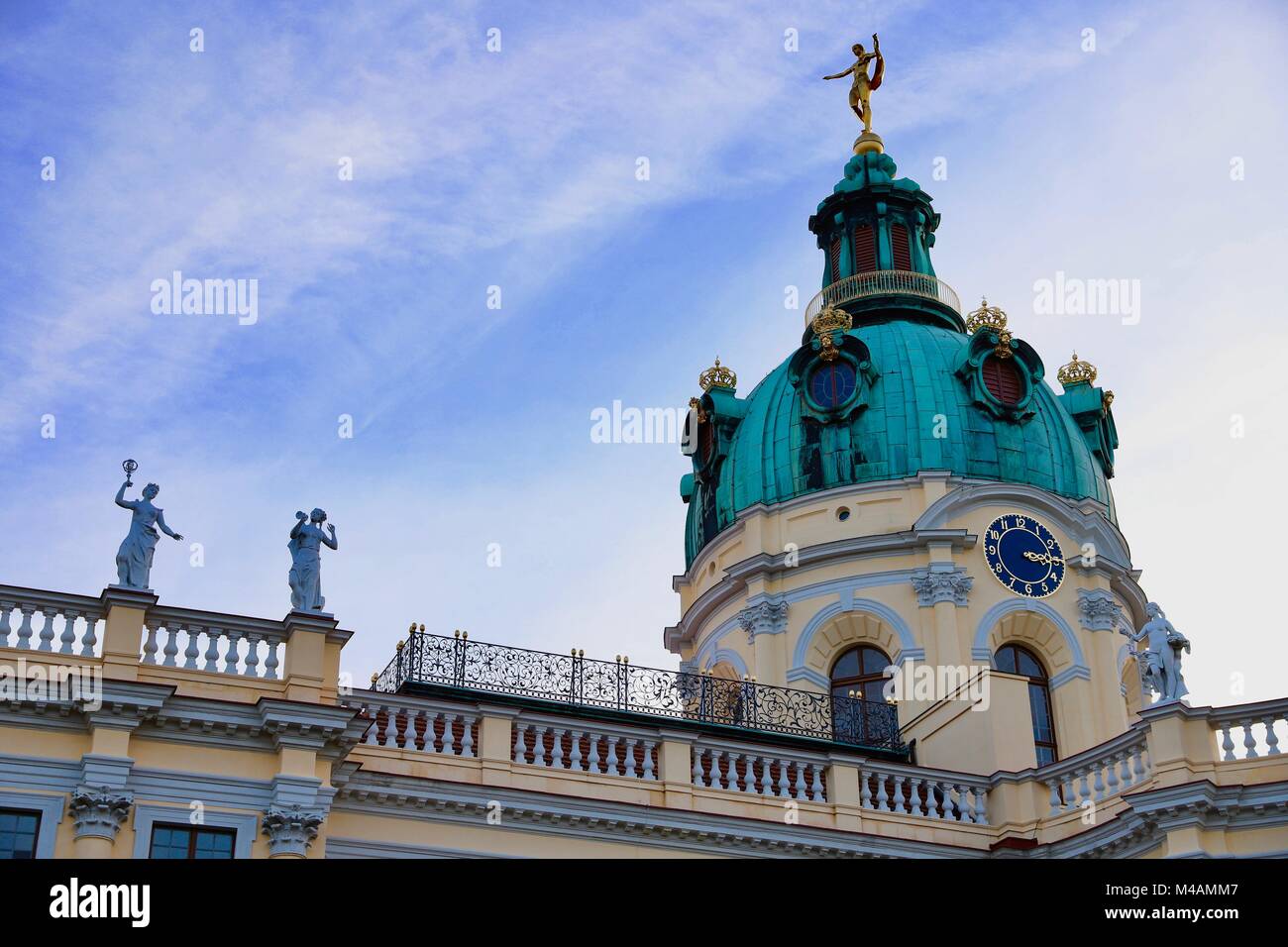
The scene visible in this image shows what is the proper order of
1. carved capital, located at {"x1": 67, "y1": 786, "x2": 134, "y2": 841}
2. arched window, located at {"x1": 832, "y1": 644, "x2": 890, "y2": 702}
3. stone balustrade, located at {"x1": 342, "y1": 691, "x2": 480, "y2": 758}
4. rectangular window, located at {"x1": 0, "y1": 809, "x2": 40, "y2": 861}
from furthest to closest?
1. arched window, located at {"x1": 832, "y1": 644, "x2": 890, "y2": 702}
2. stone balustrade, located at {"x1": 342, "y1": 691, "x2": 480, "y2": 758}
3. carved capital, located at {"x1": 67, "y1": 786, "x2": 134, "y2": 841}
4. rectangular window, located at {"x1": 0, "y1": 809, "x2": 40, "y2": 861}

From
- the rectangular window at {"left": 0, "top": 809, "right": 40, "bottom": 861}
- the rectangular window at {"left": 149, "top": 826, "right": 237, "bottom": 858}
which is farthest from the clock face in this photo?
the rectangular window at {"left": 0, "top": 809, "right": 40, "bottom": 861}

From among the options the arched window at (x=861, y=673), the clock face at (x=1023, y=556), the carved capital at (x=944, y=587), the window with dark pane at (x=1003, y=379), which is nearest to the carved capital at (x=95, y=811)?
the arched window at (x=861, y=673)

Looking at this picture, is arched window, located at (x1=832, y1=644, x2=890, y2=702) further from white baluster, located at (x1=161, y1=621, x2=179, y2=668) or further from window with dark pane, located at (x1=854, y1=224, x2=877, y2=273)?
white baluster, located at (x1=161, y1=621, x2=179, y2=668)

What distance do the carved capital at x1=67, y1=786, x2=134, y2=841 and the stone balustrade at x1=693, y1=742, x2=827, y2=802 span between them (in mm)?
8788

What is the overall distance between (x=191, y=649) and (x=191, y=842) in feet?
8.56

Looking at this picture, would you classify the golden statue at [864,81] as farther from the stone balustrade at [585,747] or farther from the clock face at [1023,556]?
the stone balustrade at [585,747]

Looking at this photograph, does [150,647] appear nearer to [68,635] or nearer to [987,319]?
[68,635]

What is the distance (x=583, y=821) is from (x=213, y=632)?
5.92 meters

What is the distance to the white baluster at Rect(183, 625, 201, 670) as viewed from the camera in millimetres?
23250

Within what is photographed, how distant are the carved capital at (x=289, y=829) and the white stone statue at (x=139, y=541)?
3.59m
